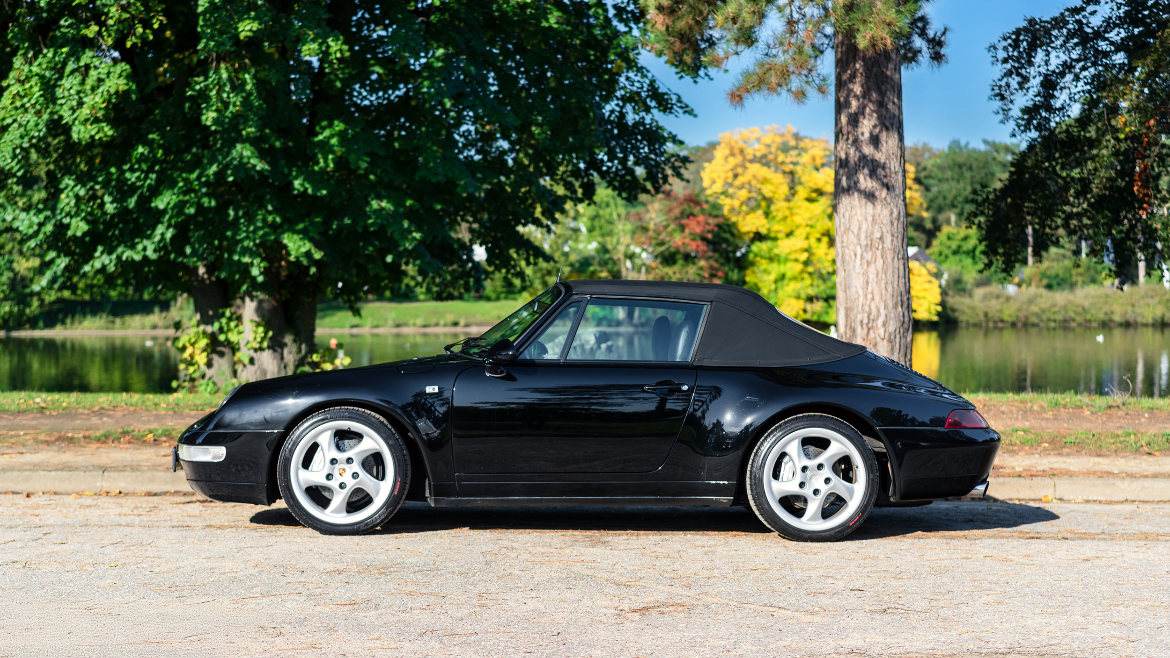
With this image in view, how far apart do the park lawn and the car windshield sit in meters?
58.7

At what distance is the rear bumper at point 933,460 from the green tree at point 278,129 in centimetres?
895

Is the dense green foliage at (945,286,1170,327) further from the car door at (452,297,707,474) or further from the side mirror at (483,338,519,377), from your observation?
the side mirror at (483,338,519,377)

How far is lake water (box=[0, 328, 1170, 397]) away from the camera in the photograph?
2755 centimetres

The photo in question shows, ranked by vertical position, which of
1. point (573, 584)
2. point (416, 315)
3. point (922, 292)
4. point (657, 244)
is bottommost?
point (573, 584)

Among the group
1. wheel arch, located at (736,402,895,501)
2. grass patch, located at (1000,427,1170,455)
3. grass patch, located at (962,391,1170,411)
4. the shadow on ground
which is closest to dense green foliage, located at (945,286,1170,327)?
grass patch, located at (962,391,1170,411)

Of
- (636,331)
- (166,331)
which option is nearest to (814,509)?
(636,331)

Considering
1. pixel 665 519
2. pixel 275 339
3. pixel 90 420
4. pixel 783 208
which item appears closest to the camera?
pixel 665 519

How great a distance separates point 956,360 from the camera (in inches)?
1484

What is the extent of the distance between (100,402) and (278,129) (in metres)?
4.37

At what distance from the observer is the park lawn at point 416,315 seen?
6725cm

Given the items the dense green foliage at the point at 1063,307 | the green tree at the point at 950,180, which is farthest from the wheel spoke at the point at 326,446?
the green tree at the point at 950,180

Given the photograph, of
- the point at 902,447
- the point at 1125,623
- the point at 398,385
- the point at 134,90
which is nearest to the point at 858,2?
the point at 902,447

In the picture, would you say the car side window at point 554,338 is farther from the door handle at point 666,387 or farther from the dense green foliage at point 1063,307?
the dense green foliage at point 1063,307

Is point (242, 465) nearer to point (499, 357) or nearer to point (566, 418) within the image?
point (499, 357)
